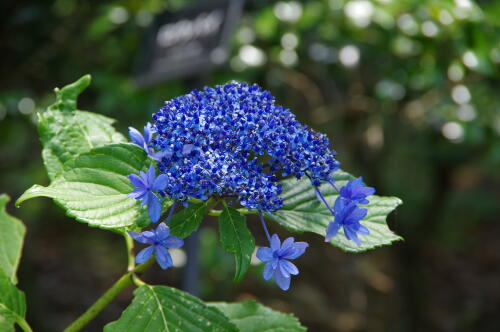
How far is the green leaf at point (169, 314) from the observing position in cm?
108

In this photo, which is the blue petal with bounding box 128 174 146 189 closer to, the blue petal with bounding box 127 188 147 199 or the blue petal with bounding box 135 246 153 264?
the blue petal with bounding box 127 188 147 199

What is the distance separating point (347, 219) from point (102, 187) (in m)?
0.41

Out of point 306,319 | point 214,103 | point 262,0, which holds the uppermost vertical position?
point 262,0

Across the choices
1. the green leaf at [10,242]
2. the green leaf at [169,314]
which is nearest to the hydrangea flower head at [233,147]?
the green leaf at [169,314]

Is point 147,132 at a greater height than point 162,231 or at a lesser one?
greater

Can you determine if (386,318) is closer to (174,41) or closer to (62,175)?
(174,41)

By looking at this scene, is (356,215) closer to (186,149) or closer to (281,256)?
(281,256)

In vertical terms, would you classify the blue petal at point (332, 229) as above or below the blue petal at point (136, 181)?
below

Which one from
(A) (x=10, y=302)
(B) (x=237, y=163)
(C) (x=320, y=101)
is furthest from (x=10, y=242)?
(C) (x=320, y=101)

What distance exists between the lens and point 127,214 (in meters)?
1.02

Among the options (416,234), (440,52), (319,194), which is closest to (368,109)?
(440,52)

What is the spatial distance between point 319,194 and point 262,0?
2.11m

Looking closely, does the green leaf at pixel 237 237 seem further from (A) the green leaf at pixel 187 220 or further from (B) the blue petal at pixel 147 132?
(B) the blue petal at pixel 147 132

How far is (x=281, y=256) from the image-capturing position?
0.99m
